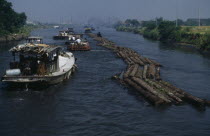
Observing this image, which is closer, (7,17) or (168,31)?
(7,17)

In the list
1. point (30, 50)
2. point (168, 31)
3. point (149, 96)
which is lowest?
point (149, 96)

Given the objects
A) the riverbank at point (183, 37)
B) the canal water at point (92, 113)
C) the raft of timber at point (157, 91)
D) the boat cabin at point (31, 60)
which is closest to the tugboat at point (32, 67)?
the boat cabin at point (31, 60)

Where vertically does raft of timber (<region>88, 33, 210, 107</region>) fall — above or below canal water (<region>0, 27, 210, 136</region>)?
above

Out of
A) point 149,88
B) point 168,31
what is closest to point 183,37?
point 168,31

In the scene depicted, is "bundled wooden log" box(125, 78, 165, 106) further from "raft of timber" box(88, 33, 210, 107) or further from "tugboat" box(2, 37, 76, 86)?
"tugboat" box(2, 37, 76, 86)

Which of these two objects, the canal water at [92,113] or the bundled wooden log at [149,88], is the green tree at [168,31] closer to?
the canal water at [92,113]

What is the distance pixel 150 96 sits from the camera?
28938 millimetres

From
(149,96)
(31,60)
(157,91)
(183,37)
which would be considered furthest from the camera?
(183,37)

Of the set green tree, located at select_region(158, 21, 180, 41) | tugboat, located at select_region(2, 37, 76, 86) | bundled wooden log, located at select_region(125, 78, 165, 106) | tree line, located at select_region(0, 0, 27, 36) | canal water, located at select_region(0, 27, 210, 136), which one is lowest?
canal water, located at select_region(0, 27, 210, 136)

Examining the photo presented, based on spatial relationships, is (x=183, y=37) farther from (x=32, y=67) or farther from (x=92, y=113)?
(x=92, y=113)

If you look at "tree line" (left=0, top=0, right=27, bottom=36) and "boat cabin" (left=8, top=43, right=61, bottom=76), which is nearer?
"boat cabin" (left=8, top=43, right=61, bottom=76)

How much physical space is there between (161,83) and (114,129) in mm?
14127

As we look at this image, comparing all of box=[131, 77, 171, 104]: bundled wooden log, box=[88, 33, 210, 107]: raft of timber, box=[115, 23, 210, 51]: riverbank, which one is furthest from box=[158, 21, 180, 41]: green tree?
box=[131, 77, 171, 104]: bundled wooden log

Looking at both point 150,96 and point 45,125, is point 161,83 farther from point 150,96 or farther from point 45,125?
point 45,125
